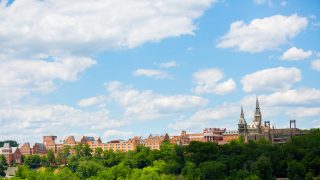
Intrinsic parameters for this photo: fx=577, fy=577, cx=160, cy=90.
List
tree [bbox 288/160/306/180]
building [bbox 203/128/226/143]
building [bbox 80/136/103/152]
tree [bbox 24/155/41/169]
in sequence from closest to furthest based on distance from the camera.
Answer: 1. tree [bbox 288/160/306/180]
2. tree [bbox 24/155/41/169]
3. building [bbox 203/128/226/143]
4. building [bbox 80/136/103/152]

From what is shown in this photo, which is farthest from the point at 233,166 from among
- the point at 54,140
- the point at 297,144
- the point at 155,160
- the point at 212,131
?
the point at 54,140

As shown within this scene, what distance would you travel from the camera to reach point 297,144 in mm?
88938

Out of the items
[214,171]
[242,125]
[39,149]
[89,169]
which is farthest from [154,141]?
[214,171]

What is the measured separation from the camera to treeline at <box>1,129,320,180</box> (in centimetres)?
7612

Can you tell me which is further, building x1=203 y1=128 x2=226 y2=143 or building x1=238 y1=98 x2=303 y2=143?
building x1=203 y1=128 x2=226 y2=143

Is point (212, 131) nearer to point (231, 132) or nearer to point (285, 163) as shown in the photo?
point (231, 132)

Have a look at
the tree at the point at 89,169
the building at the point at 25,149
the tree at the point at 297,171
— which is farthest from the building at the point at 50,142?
the tree at the point at 297,171

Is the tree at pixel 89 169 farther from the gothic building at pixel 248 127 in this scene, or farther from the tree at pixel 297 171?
the gothic building at pixel 248 127

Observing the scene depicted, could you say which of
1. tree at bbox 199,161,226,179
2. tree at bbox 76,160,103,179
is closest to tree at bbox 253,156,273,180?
tree at bbox 199,161,226,179

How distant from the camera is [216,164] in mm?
80688

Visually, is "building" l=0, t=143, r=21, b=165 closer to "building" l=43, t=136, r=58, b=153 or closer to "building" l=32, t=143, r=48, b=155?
"building" l=32, t=143, r=48, b=155

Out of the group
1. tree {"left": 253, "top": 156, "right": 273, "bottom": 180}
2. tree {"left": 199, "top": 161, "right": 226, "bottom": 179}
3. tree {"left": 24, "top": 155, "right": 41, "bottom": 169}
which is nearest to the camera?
tree {"left": 253, "top": 156, "right": 273, "bottom": 180}

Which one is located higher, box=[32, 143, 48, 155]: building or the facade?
the facade

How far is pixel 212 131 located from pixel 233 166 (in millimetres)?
76357
